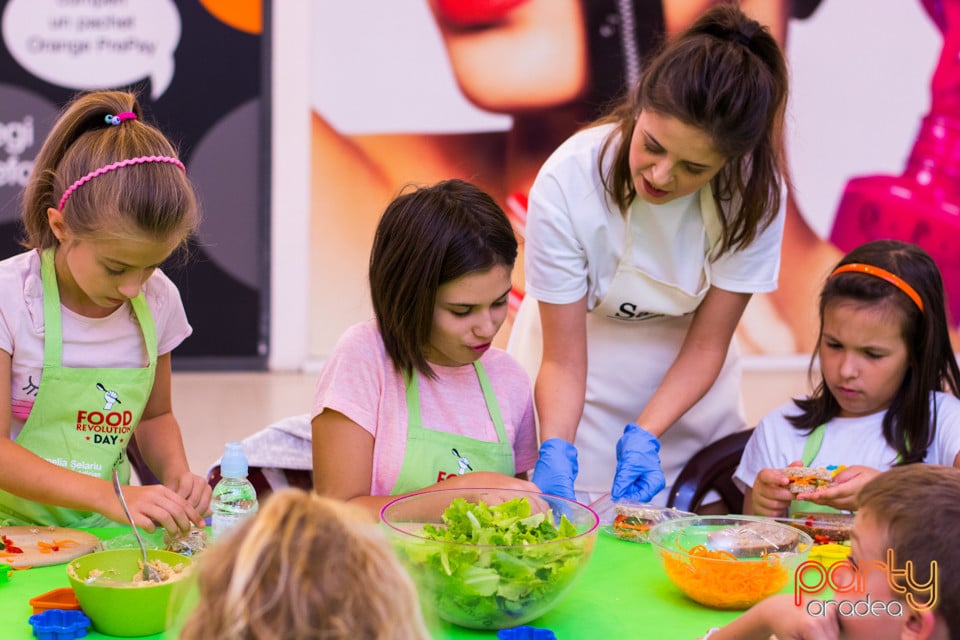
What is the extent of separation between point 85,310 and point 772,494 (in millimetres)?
1152

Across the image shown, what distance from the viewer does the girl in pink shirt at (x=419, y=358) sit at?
5.12 feet

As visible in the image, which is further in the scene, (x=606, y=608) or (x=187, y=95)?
(x=187, y=95)

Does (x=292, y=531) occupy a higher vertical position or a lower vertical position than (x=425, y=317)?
higher

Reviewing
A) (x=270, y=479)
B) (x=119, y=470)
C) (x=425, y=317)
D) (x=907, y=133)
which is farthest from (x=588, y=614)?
(x=907, y=133)

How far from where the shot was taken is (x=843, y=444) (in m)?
1.89

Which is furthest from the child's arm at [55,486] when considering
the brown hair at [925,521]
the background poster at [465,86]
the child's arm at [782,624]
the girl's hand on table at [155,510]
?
the background poster at [465,86]

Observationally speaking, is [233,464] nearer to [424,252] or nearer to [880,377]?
[424,252]

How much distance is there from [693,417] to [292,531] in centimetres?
147

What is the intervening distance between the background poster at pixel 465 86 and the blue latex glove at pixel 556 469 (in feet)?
9.60

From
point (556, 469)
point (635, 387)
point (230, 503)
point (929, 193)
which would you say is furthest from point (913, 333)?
point (929, 193)

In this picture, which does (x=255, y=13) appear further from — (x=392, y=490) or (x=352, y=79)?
(x=392, y=490)

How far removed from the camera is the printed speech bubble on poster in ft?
14.8

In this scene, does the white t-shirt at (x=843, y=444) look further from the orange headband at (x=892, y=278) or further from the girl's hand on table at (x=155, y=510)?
the girl's hand on table at (x=155, y=510)

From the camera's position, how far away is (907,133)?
505cm
